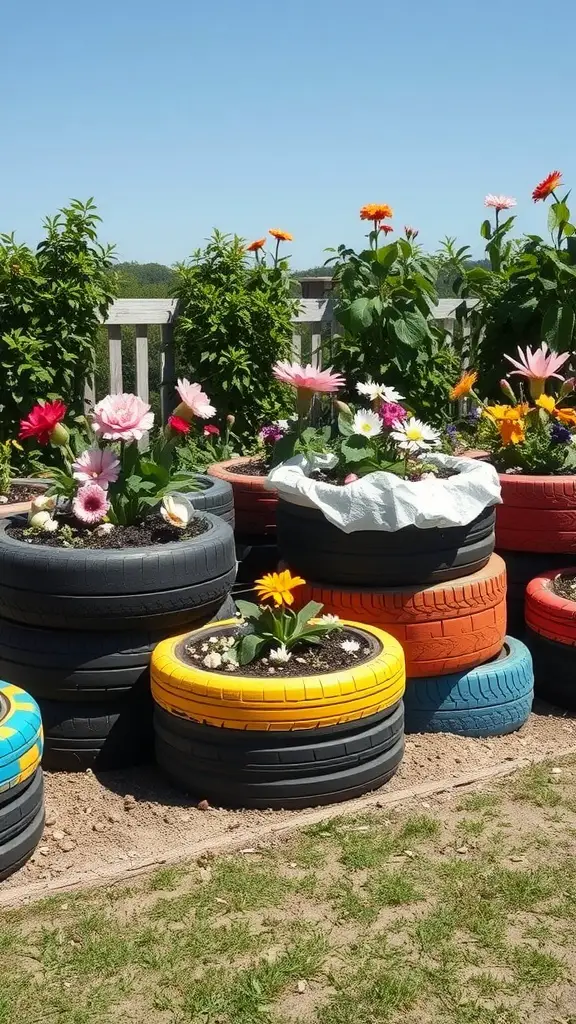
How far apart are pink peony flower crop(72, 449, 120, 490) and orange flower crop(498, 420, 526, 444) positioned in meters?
2.11

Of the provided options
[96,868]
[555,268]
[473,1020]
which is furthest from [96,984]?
[555,268]

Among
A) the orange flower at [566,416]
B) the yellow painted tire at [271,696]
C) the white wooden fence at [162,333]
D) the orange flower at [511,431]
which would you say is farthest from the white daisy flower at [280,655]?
the white wooden fence at [162,333]

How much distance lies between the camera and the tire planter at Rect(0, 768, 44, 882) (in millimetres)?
2926

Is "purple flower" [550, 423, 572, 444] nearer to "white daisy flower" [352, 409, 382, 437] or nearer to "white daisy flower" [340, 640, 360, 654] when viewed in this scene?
→ "white daisy flower" [352, 409, 382, 437]

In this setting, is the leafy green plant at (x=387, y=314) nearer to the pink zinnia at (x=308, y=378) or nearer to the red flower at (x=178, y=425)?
the pink zinnia at (x=308, y=378)

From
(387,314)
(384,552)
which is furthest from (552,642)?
(387,314)

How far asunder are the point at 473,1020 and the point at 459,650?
5.82 feet

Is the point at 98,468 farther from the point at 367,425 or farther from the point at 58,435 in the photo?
the point at 367,425

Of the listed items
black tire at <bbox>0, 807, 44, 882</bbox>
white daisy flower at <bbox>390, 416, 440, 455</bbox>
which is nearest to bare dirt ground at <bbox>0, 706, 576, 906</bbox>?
black tire at <bbox>0, 807, 44, 882</bbox>

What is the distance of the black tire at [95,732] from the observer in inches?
141

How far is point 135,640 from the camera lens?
358 centimetres

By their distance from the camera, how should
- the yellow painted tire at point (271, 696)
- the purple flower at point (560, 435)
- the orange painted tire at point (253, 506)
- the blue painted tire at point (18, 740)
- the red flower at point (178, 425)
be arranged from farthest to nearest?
the orange painted tire at point (253, 506), the purple flower at point (560, 435), the red flower at point (178, 425), the yellow painted tire at point (271, 696), the blue painted tire at point (18, 740)

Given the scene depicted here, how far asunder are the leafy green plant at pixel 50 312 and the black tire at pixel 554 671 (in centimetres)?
326

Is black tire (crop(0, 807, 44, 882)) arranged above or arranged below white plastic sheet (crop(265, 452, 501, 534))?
below
